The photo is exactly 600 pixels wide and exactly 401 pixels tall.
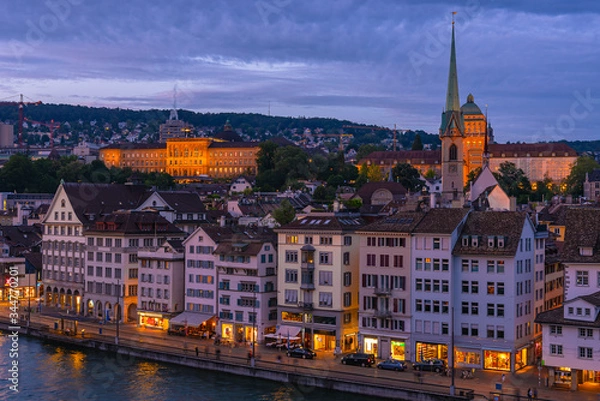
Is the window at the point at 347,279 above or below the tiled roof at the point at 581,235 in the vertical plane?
below

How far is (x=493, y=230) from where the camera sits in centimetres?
5988

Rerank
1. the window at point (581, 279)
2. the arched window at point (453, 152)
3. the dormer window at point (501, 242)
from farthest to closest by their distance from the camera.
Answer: the arched window at point (453, 152)
the dormer window at point (501, 242)
the window at point (581, 279)

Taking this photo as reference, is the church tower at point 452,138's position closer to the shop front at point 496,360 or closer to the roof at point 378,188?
the roof at point 378,188

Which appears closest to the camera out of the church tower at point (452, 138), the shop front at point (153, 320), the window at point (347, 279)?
the window at point (347, 279)

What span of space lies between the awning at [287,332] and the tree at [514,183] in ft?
315

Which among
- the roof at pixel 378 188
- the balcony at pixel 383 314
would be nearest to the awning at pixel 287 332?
the balcony at pixel 383 314

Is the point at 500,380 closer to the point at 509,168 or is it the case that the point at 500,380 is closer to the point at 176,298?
the point at 176,298

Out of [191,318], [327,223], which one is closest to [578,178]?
[191,318]

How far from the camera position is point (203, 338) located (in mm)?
72625

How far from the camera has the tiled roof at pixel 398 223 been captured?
6275 centimetres

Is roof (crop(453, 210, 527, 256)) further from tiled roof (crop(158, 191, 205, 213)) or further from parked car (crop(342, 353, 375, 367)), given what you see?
tiled roof (crop(158, 191, 205, 213))

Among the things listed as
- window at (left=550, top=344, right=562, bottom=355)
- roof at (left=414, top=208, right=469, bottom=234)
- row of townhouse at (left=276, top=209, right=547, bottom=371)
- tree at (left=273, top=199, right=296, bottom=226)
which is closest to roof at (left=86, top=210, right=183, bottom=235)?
tree at (left=273, top=199, right=296, bottom=226)

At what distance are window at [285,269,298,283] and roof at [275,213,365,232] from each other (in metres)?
3.05

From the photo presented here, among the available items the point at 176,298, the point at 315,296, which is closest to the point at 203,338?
the point at 176,298
